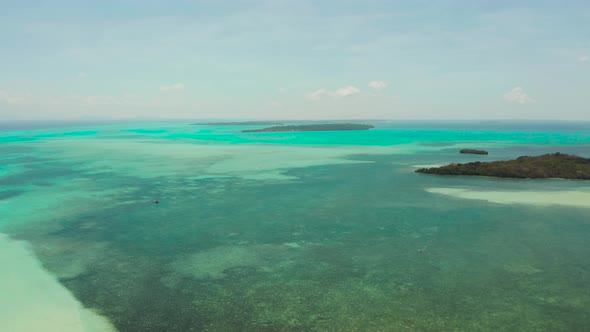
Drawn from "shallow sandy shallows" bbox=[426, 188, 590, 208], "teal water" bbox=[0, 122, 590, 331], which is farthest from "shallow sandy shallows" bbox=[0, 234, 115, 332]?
"shallow sandy shallows" bbox=[426, 188, 590, 208]

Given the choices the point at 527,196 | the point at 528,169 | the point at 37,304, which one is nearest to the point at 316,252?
the point at 37,304

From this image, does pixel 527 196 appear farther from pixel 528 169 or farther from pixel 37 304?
pixel 37 304

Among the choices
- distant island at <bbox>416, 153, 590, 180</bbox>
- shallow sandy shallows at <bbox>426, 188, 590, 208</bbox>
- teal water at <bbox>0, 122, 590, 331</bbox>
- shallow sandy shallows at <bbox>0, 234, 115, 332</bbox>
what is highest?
distant island at <bbox>416, 153, 590, 180</bbox>

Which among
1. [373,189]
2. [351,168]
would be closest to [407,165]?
[351,168]

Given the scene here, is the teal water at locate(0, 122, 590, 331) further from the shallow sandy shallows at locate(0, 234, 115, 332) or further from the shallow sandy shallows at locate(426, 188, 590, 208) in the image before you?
the shallow sandy shallows at locate(0, 234, 115, 332)

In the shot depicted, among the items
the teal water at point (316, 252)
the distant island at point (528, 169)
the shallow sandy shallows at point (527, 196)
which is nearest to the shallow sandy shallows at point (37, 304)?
the teal water at point (316, 252)

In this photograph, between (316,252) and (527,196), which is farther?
(527,196)

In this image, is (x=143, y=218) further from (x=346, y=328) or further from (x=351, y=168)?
(x=351, y=168)
